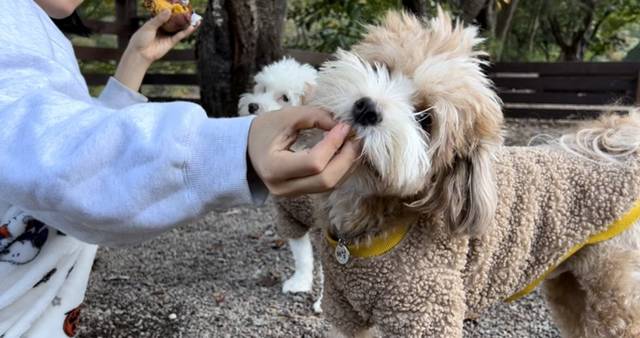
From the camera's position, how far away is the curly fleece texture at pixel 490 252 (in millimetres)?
1815

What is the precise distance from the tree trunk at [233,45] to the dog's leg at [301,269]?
210cm

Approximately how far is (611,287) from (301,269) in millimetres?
1980

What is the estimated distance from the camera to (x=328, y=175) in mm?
1049

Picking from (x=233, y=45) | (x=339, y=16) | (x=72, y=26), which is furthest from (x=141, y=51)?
(x=339, y=16)

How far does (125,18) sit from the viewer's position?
8406mm

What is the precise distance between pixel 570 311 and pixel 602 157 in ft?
2.49

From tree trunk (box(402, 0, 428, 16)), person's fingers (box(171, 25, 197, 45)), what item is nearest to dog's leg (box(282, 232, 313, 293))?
person's fingers (box(171, 25, 197, 45))

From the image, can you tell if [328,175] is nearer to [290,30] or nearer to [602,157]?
[602,157]

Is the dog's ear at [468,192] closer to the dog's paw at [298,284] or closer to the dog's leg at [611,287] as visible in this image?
the dog's leg at [611,287]

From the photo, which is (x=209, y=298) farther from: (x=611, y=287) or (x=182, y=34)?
(x=611, y=287)

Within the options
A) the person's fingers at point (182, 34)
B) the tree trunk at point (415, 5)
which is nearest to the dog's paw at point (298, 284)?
the person's fingers at point (182, 34)

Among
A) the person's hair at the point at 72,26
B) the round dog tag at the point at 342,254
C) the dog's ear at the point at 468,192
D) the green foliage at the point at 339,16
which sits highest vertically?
the person's hair at the point at 72,26

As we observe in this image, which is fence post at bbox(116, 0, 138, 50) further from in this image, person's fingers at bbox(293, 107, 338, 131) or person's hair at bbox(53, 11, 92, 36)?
person's fingers at bbox(293, 107, 338, 131)

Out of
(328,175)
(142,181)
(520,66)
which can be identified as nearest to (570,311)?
(328,175)
